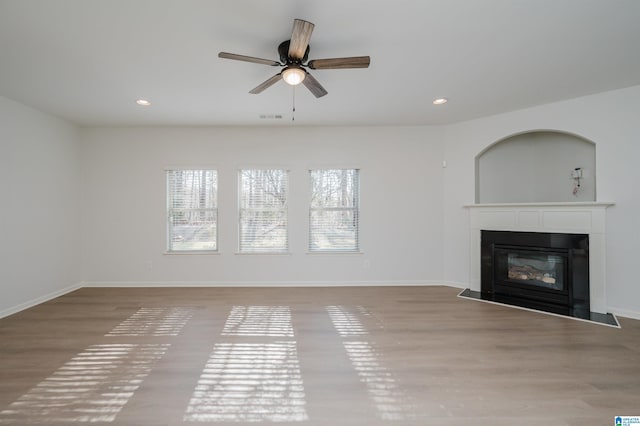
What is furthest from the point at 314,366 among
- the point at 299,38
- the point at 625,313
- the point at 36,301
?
the point at 36,301

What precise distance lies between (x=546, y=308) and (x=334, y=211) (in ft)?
10.6

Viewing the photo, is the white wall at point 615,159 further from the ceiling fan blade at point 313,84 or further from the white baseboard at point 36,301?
the white baseboard at point 36,301

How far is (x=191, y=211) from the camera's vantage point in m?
4.67

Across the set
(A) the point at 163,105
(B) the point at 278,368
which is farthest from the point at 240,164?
(B) the point at 278,368

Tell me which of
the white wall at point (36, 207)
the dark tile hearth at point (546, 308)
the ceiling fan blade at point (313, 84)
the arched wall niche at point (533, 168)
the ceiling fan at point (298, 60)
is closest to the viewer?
the ceiling fan at point (298, 60)

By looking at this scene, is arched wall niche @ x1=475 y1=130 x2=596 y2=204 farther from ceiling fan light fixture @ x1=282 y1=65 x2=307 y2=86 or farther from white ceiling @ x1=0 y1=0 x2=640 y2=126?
ceiling fan light fixture @ x1=282 y1=65 x2=307 y2=86

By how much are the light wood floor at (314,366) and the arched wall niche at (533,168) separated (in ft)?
6.45

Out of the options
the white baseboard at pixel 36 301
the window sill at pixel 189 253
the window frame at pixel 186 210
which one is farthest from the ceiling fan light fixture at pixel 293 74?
the white baseboard at pixel 36 301

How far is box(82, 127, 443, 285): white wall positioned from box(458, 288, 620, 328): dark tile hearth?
0.71 m

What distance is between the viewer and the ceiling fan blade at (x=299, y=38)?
1.77 metres

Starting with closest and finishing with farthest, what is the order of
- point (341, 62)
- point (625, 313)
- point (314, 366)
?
point (341, 62)
point (314, 366)
point (625, 313)

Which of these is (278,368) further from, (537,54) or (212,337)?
(537,54)

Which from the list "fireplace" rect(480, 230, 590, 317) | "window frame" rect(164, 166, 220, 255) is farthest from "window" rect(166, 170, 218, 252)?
"fireplace" rect(480, 230, 590, 317)

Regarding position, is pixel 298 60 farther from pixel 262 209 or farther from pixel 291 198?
pixel 262 209
